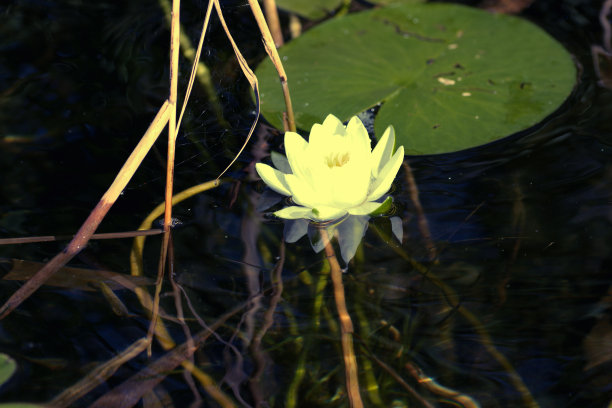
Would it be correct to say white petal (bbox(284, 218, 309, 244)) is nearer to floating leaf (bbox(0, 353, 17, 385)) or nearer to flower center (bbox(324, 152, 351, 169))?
flower center (bbox(324, 152, 351, 169))

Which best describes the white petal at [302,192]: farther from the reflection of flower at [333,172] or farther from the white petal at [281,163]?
the white petal at [281,163]

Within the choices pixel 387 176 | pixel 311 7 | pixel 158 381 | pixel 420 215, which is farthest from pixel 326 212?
pixel 311 7

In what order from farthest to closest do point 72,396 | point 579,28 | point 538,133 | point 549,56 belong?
point 579,28 < point 549,56 < point 538,133 < point 72,396

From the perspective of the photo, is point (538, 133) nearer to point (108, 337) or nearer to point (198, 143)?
point (198, 143)

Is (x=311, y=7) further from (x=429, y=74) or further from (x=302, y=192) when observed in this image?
(x=302, y=192)

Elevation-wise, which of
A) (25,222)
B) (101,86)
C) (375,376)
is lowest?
(375,376)

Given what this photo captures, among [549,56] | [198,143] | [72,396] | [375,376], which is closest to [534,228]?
[375,376]

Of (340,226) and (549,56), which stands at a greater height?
(549,56)

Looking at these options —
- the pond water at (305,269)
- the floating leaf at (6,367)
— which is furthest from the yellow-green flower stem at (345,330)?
the floating leaf at (6,367)
